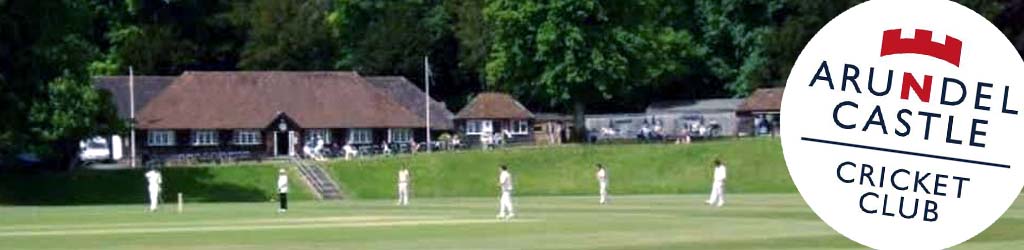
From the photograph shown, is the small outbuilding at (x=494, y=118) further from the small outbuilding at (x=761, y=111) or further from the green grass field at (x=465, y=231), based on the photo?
the green grass field at (x=465, y=231)

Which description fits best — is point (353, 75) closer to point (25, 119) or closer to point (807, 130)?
point (25, 119)

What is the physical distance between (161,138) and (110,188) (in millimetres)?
26805

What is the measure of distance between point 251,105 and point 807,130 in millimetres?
104265

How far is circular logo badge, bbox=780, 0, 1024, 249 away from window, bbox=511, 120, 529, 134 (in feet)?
359

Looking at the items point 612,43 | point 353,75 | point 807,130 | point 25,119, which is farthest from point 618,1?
point 807,130

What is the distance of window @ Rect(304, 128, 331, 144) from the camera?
11306 cm

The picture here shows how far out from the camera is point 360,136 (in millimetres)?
114000

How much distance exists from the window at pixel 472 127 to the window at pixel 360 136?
298 inches

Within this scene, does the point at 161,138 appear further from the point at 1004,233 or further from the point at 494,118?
the point at 1004,233

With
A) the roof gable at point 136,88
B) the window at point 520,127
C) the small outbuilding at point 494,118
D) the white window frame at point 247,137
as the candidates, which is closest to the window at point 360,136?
the white window frame at point 247,137

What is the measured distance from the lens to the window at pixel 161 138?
111312 mm

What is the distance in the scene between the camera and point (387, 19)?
13062cm

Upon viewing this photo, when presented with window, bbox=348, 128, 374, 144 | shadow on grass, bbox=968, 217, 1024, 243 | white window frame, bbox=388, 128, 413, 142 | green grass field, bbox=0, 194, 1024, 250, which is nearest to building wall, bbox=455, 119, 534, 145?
white window frame, bbox=388, 128, 413, 142

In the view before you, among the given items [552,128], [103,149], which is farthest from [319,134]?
[552,128]
